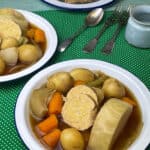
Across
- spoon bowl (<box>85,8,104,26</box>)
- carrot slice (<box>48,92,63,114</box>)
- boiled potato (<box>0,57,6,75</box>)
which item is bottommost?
boiled potato (<box>0,57,6,75</box>)

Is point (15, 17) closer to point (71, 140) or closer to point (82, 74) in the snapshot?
point (82, 74)

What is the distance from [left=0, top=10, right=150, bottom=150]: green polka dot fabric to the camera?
71cm

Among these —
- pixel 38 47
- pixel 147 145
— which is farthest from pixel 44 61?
pixel 147 145

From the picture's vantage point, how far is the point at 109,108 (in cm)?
63

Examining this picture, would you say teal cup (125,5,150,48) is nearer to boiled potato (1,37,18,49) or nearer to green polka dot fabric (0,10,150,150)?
green polka dot fabric (0,10,150,150)

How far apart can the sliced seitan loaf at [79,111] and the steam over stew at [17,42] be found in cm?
20

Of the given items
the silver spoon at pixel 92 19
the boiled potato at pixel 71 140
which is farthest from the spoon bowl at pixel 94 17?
the boiled potato at pixel 71 140

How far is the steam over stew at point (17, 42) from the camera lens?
2.67ft

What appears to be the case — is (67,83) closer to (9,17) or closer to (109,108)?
(109,108)

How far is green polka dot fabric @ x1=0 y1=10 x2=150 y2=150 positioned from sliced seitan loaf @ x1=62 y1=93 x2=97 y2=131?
0.11m

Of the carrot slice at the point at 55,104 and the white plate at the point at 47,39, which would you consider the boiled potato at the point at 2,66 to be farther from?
the carrot slice at the point at 55,104

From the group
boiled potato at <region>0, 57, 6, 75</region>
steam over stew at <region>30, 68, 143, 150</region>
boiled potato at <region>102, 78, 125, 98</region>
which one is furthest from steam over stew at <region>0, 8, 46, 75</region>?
boiled potato at <region>102, 78, 125, 98</region>

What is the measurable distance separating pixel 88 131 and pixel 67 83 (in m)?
0.12

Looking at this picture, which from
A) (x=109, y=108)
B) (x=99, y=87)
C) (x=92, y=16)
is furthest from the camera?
(x=92, y=16)
